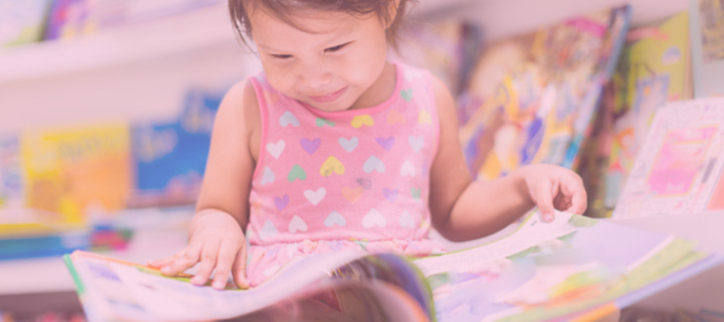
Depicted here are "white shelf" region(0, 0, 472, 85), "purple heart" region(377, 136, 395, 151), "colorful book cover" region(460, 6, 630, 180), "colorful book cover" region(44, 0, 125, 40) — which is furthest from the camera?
"colorful book cover" region(44, 0, 125, 40)

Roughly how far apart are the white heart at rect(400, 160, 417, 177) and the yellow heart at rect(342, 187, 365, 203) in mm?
59

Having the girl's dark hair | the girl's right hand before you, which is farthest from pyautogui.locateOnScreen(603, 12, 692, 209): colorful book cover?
the girl's right hand

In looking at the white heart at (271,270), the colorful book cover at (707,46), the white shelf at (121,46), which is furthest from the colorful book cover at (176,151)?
the colorful book cover at (707,46)

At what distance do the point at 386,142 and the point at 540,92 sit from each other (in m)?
0.34

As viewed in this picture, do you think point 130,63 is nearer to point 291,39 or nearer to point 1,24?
point 1,24

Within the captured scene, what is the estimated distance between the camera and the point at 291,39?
56cm

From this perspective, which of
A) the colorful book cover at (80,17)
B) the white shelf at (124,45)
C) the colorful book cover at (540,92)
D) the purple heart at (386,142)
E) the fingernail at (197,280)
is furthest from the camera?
the colorful book cover at (80,17)

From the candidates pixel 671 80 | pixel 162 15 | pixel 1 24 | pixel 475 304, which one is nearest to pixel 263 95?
pixel 475 304

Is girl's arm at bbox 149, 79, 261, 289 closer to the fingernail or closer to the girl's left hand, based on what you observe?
the fingernail

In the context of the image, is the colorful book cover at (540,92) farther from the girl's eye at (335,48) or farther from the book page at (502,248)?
the girl's eye at (335,48)

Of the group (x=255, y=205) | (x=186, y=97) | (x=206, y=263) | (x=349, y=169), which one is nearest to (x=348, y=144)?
(x=349, y=169)

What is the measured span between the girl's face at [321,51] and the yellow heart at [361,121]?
7 centimetres

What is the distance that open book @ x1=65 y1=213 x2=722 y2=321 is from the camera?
39cm

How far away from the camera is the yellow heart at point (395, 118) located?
28.8 inches
